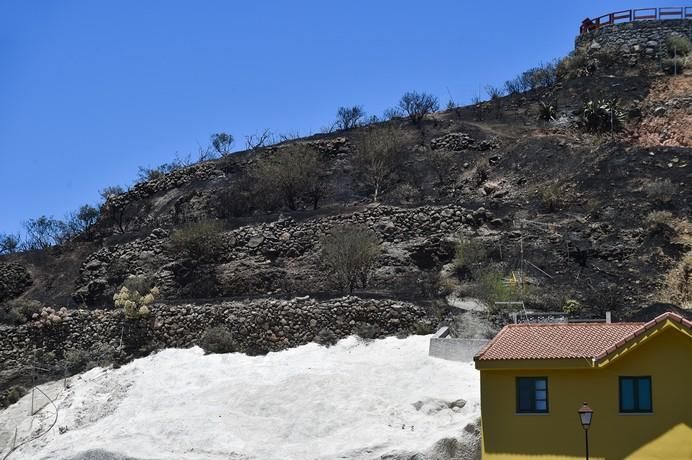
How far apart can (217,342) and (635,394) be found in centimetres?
1743

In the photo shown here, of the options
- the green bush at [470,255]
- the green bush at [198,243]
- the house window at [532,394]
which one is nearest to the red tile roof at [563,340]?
the house window at [532,394]

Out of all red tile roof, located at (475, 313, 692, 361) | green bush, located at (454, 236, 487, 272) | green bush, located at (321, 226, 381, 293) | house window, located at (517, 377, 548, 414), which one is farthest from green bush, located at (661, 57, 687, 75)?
house window, located at (517, 377, 548, 414)

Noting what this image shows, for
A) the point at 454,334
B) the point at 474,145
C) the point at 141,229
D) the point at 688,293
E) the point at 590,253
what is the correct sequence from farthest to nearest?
the point at 474,145, the point at 141,229, the point at 590,253, the point at 688,293, the point at 454,334

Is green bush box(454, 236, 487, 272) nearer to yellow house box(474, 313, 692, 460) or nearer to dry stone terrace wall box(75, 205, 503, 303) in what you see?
dry stone terrace wall box(75, 205, 503, 303)

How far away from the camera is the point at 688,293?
131 feet

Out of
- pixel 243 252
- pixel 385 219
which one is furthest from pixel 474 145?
pixel 243 252

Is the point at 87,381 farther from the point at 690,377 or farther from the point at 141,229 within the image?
the point at 690,377

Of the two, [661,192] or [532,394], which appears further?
[661,192]

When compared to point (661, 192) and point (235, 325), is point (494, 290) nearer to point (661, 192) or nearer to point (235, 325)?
point (235, 325)

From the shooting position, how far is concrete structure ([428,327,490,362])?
34125 mm

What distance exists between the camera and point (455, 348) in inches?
1353

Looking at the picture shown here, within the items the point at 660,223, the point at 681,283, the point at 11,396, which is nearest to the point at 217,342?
the point at 11,396

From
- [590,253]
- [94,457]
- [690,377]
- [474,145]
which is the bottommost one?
[94,457]

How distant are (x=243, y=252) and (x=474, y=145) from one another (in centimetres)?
1498
